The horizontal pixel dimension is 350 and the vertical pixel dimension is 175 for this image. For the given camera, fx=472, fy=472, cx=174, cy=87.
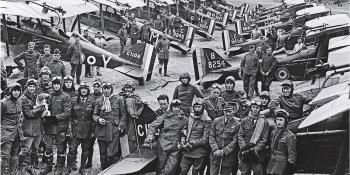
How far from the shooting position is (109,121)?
7.71 m

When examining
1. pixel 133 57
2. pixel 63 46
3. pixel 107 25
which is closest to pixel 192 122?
pixel 133 57

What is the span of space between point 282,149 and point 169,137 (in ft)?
5.77

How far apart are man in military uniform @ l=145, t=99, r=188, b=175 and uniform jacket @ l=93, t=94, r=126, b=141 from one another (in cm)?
68

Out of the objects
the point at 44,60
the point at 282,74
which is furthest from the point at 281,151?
the point at 44,60

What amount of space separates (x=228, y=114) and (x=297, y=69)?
6577mm

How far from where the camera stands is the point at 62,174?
26.1ft

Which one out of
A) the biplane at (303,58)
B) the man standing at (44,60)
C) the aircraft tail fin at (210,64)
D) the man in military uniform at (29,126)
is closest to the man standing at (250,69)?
the biplane at (303,58)

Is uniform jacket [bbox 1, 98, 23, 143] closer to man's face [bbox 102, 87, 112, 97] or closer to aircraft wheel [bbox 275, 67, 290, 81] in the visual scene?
man's face [bbox 102, 87, 112, 97]

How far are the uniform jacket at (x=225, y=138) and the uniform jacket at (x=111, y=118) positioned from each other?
167 cm

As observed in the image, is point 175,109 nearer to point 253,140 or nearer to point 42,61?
point 253,140

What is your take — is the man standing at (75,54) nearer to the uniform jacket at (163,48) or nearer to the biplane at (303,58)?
the uniform jacket at (163,48)

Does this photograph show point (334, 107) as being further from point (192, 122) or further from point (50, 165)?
point (50, 165)

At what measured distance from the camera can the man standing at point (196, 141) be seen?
6922 millimetres

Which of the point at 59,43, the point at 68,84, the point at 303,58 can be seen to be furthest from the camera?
the point at 59,43
